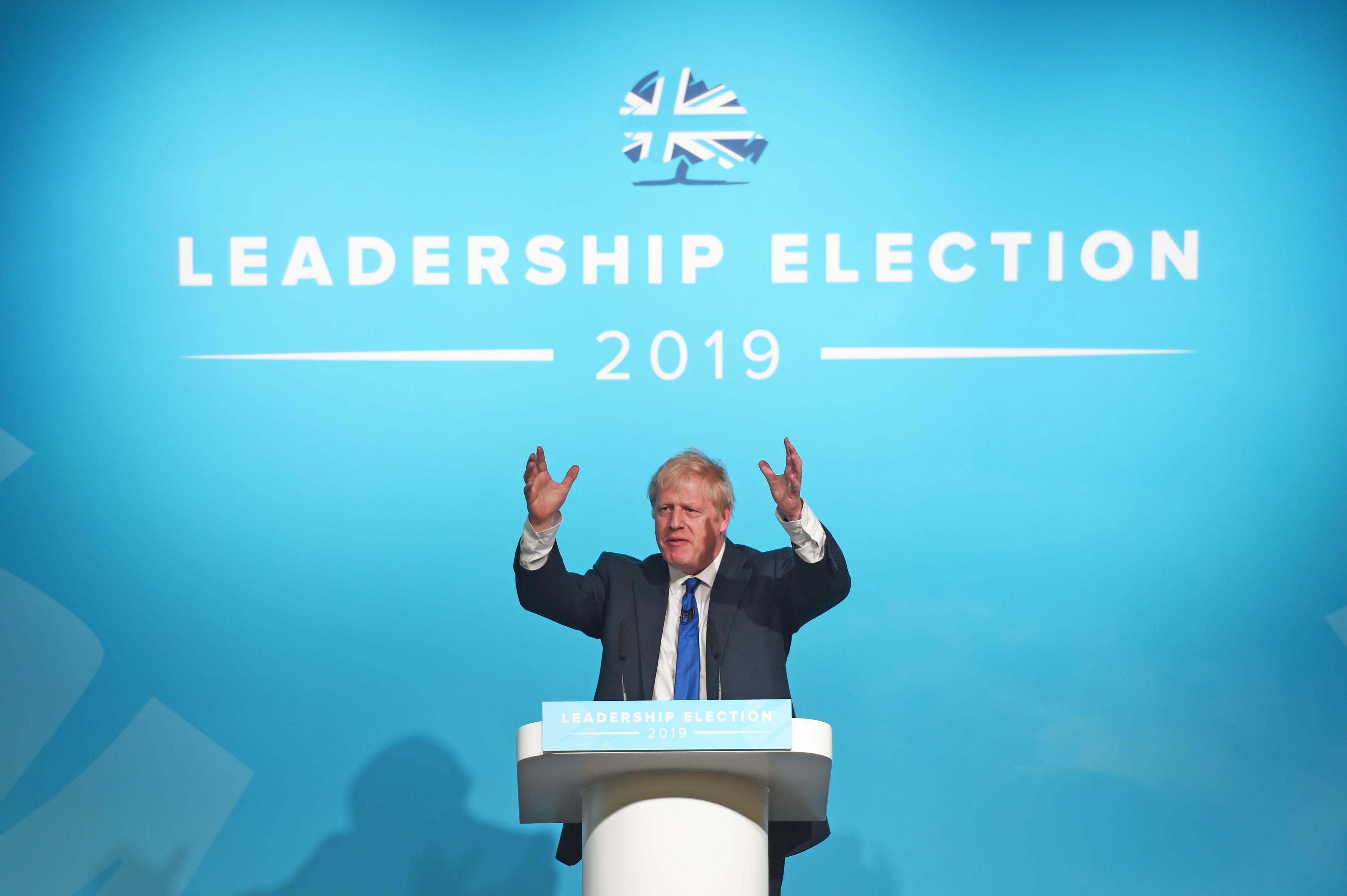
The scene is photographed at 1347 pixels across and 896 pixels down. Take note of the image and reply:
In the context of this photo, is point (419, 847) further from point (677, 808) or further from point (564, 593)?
point (677, 808)

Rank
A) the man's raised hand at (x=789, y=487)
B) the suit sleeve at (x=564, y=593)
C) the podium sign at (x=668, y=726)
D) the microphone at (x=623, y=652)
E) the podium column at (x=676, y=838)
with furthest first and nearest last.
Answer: the suit sleeve at (x=564, y=593) → the man's raised hand at (x=789, y=487) → the microphone at (x=623, y=652) → the podium column at (x=676, y=838) → the podium sign at (x=668, y=726)

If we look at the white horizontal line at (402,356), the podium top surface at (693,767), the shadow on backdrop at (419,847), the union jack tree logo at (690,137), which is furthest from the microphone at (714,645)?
the union jack tree logo at (690,137)

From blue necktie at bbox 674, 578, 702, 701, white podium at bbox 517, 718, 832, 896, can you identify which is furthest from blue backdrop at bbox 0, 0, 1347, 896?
white podium at bbox 517, 718, 832, 896

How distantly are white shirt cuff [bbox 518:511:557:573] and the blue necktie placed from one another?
11.9 inches

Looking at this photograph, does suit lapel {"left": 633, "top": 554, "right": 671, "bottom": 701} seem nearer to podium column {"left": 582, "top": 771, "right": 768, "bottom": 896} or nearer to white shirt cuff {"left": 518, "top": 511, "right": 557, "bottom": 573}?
white shirt cuff {"left": 518, "top": 511, "right": 557, "bottom": 573}

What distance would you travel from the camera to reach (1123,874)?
365cm

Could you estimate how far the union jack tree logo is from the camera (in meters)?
4.02

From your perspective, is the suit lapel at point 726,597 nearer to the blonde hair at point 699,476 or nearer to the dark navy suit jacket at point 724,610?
the dark navy suit jacket at point 724,610

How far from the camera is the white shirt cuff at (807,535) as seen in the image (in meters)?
2.63

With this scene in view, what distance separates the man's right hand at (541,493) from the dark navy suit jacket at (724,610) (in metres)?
0.11

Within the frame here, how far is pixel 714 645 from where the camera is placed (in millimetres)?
2424

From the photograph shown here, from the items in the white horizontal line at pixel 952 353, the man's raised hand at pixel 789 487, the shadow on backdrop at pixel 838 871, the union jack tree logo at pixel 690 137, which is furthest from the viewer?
the union jack tree logo at pixel 690 137

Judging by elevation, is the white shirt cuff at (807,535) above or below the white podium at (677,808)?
above

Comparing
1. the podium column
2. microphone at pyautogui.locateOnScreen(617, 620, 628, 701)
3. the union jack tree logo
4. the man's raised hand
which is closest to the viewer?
the podium column
